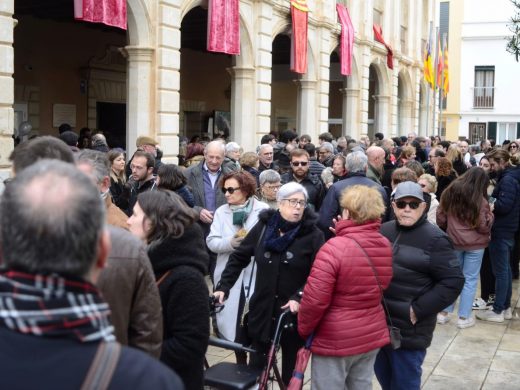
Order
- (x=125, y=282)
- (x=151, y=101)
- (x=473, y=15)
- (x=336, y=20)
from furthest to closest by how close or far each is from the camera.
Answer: (x=473, y=15), (x=336, y=20), (x=151, y=101), (x=125, y=282)

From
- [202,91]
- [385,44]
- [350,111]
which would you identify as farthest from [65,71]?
[385,44]

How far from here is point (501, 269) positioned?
769cm

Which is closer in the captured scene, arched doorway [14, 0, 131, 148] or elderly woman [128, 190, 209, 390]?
elderly woman [128, 190, 209, 390]

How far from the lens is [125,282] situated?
2.44 m

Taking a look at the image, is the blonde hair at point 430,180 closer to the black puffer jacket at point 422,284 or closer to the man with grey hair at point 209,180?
the man with grey hair at point 209,180

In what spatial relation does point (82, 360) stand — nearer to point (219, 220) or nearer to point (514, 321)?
point (219, 220)

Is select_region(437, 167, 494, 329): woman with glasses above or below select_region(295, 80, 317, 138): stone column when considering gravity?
below

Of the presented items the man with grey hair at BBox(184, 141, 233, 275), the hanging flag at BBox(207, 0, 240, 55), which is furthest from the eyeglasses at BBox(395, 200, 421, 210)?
the hanging flag at BBox(207, 0, 240, 55)

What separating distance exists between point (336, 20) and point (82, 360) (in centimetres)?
2027

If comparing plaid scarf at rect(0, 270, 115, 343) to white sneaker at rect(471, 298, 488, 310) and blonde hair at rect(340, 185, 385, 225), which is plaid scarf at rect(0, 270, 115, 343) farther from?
white sneaker at rect(471, 298, 488, 310)

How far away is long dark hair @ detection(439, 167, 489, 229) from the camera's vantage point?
6871 millimetres

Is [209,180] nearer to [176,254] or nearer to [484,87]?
[176,254]

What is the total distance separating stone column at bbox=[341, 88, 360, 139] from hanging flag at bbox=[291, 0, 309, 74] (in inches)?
202

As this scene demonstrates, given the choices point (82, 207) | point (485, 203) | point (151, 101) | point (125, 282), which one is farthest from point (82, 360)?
point (151, 101)
